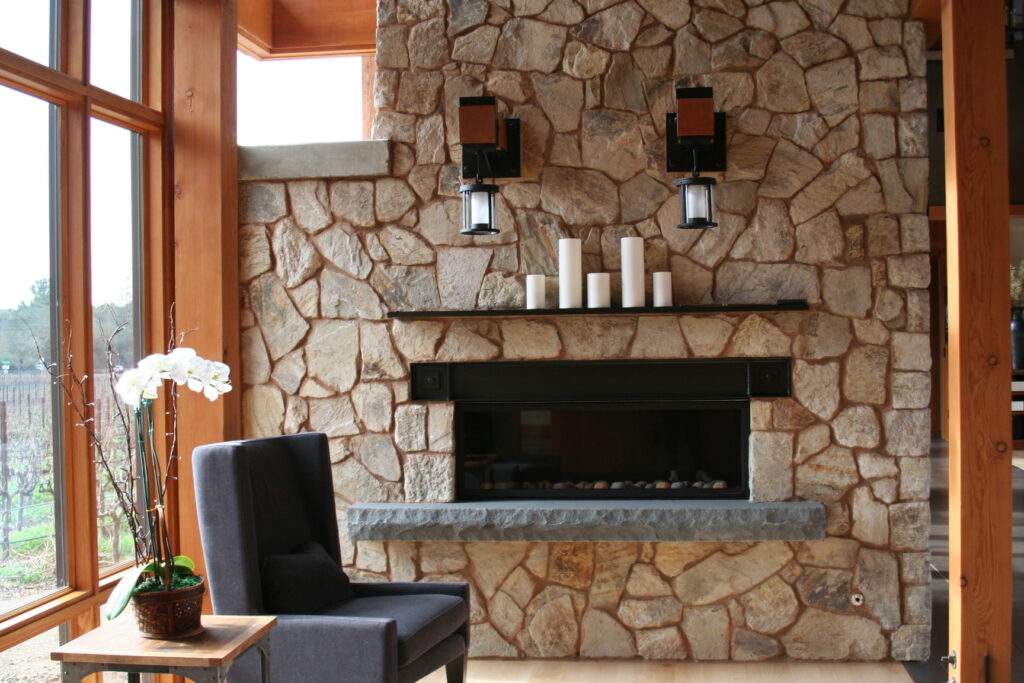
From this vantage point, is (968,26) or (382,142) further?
(382,142)

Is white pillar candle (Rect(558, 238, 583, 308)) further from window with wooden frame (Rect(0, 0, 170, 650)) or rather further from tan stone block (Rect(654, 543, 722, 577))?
window with wooden frame (Rect(0, 0, 170, 650))

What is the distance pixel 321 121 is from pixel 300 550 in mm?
2471

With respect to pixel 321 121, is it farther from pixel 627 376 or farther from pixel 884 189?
pixel 884 189

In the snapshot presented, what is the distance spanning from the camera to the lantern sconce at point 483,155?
12.4ft

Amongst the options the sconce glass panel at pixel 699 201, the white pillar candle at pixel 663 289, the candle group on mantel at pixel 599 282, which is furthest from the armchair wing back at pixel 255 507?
the sconce glass panel at pixel 699 201

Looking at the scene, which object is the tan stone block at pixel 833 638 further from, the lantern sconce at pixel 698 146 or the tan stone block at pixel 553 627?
the lantern sconce at pixel 698 146

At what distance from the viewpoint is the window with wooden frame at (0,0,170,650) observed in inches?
125

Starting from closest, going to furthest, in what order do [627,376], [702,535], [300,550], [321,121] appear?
[300,550], [702,535], [627,376], [321,121]

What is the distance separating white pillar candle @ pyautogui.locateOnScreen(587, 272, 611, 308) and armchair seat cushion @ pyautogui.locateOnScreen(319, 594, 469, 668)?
1345mm

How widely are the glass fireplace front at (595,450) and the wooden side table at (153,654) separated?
Result: 182 cm

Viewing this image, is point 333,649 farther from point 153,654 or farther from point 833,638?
point 833,638

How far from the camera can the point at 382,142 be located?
416 cm

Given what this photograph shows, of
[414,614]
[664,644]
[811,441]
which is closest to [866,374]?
[811,441]

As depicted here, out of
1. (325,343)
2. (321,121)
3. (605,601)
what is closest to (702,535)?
→ (605,601)
